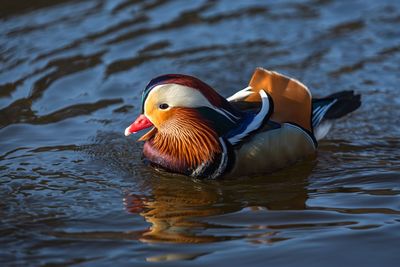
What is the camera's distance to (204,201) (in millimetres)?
6332

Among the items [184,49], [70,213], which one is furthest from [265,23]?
[70,213]

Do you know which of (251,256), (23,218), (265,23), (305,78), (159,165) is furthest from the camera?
(265,23)

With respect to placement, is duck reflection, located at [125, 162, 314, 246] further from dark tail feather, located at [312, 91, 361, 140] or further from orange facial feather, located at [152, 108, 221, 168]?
dark tail feather, located at [312, 91, 361, 140]

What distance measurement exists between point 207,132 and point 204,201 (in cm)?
57

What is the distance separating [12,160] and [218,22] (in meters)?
4.21

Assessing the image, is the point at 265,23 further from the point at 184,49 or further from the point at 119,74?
the point at 119,74

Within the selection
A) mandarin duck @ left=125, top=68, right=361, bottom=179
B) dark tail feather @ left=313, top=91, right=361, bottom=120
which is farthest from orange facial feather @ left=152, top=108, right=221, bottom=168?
dark tail feather @ left=313, top=91, right=361, bottom=120

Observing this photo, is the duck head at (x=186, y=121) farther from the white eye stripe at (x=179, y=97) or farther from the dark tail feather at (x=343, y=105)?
the dark tail feather at (x=343, y=105)

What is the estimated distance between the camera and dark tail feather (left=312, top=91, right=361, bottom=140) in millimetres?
7395

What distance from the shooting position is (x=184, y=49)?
9875mm

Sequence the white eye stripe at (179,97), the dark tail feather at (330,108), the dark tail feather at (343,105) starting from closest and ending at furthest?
1. the white eye stripe at (179,97)
2. the dark tail feather at (330,108)
3. the dark tail feather at (343,105)

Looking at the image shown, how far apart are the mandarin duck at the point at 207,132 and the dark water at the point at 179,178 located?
0.44 feet

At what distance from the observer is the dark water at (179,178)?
549cm

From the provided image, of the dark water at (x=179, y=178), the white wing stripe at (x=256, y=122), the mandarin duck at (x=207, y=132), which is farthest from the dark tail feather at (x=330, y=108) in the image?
the white wing stripe at (x=256, y=122)
